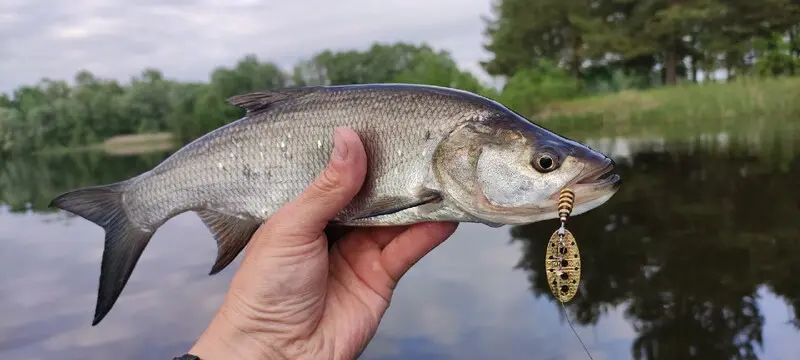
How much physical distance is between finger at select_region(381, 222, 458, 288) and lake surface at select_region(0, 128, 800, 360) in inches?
193

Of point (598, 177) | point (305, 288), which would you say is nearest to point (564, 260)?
point (598, 177)

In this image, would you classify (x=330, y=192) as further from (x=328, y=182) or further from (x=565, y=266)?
(x=565, y=266)

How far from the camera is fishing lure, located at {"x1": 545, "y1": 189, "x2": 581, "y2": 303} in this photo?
2572mm

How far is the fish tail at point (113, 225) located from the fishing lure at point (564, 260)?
214cm

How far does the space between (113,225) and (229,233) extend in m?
0.65

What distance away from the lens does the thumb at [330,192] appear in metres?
2.85

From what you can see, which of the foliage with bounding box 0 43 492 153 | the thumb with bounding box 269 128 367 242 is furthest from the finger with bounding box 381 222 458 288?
the foliage with bounding box 0 43 492 153

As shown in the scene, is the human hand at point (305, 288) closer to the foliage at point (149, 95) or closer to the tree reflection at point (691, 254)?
the tree reflection at point (691, 254)

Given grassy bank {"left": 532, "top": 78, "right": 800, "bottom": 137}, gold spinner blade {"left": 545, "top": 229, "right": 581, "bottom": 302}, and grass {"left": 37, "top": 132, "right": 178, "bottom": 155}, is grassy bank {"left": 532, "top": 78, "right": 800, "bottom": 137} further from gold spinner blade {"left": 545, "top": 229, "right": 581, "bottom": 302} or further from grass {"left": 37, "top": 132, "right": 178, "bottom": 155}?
grass {"left": 37, "top": 132, "right": 178, "bottom": 155}

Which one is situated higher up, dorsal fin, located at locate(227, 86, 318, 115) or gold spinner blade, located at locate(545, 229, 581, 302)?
dorsal fin, located at locate(227, 86, 318, 115)

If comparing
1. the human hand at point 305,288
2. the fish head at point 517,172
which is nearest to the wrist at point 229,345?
the human hand at point 305,288

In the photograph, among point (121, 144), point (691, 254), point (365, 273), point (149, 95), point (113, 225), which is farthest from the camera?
point (149, 95)

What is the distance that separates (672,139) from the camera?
24703 mm

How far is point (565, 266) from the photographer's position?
8.55 ft
